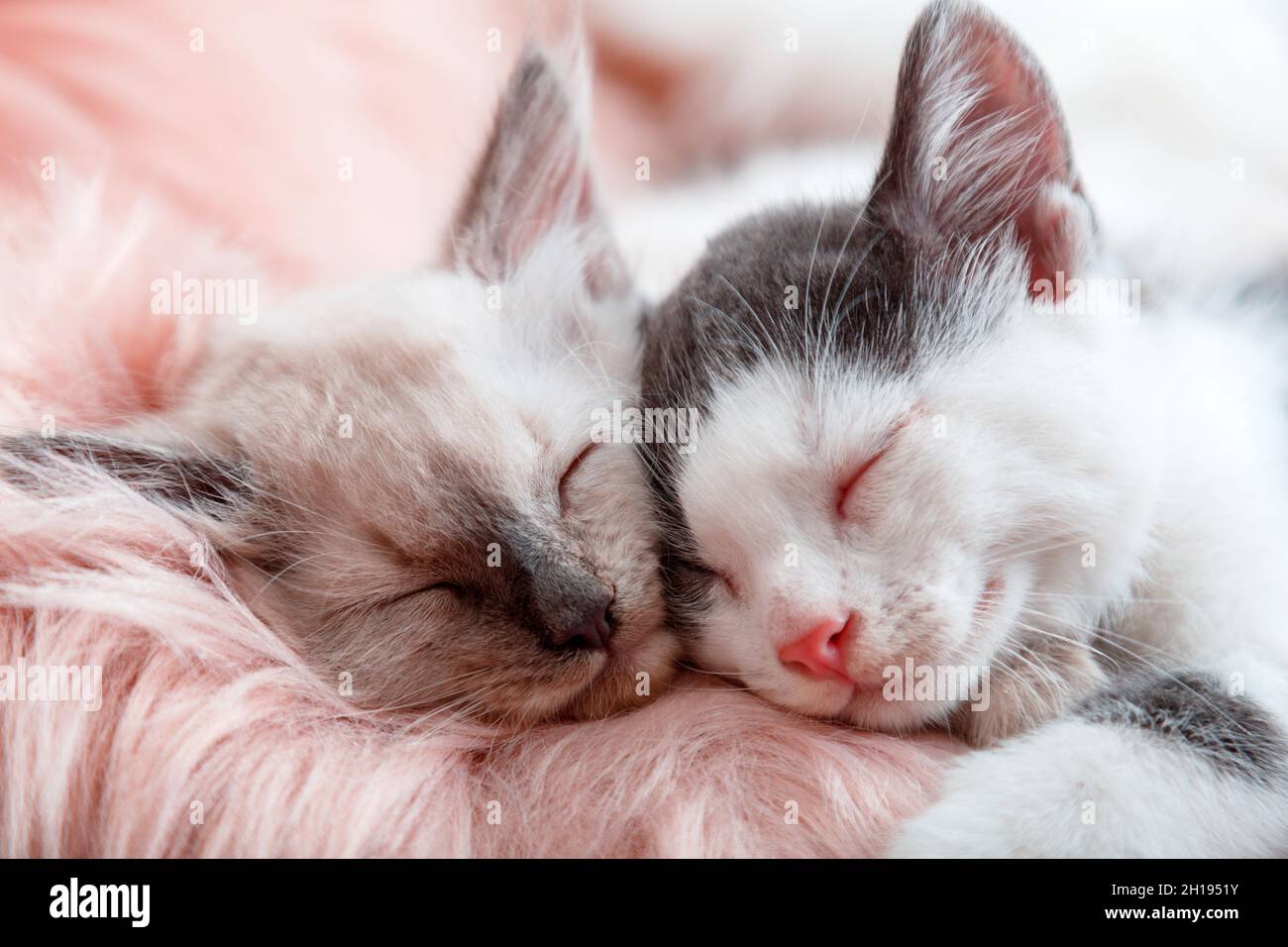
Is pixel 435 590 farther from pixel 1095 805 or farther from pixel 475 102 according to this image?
pixel 475 102

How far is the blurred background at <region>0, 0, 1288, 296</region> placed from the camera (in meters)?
1.29

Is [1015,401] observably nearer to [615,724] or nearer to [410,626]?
[615,724]

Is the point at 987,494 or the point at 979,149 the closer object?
the point at 987,494

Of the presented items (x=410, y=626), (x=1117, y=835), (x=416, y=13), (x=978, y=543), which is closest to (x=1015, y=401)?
(x=978, y=543)

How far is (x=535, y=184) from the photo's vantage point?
47.7 inches

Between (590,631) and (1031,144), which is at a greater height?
(1031,144)

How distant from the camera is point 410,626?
92 centimetres

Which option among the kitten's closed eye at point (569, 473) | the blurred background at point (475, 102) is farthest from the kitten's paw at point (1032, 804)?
the blurred background at point (475, 102)

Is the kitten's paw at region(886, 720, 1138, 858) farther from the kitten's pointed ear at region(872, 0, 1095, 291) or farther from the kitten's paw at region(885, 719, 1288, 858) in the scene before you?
the kitten's pointed ear at region(872, 0, 1095, 291)

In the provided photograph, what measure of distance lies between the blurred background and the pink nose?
515 mm

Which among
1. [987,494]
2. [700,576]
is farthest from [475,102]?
[987,494]

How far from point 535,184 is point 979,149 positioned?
524mm

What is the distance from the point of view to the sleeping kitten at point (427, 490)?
890 mm

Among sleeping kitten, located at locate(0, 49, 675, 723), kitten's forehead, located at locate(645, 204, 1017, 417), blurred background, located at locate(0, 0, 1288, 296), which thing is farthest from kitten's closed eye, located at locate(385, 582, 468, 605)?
blurred background, located at locate(0, 0, 1288, 296)
